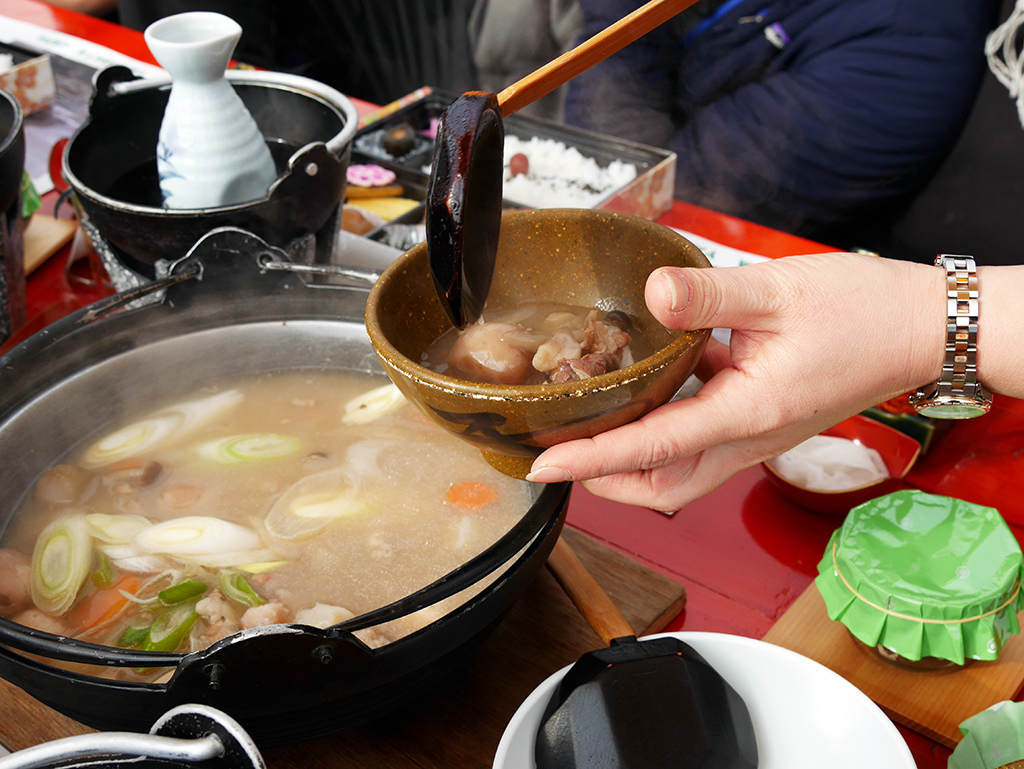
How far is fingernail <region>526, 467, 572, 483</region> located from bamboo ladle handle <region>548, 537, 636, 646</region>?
199 mm

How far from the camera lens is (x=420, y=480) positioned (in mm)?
1267

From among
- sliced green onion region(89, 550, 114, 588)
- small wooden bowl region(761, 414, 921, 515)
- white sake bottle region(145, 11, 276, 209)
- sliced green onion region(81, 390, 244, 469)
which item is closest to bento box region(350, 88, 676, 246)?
white sake bottle region(145, 11, 276, 209)

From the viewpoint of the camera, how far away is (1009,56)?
8.49 feet

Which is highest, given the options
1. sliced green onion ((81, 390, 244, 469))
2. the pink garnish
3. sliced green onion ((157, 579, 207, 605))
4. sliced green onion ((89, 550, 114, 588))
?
the pink garnish

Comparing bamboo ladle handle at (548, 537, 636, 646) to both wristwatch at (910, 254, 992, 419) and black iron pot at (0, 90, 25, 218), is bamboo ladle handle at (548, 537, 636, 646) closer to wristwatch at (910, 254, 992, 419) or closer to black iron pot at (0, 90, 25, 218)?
wristwatch at (910, 254, 992, 419)

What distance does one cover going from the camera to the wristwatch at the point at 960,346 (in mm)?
1087

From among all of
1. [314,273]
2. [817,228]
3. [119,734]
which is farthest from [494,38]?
[119,734]

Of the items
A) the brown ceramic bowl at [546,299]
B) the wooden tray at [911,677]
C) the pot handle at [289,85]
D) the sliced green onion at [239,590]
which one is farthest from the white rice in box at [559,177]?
the sliced green onion at [239,590]

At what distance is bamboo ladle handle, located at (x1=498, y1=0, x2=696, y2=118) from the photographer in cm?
94

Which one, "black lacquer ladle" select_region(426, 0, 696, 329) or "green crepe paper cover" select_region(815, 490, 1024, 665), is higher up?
"black lacquer ladle" select_region(426, 0, 696, 329)

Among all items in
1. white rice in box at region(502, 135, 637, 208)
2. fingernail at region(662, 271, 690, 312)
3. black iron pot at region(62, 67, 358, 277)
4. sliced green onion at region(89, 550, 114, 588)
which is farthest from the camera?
white rice in box at region(502, 135, 637, 208)

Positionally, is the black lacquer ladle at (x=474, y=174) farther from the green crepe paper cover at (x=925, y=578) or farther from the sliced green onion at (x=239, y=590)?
the green crepe paper cover at (x=925, y=578)

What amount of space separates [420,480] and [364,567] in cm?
19

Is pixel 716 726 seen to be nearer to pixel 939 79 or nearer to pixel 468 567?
pixel 468 567
